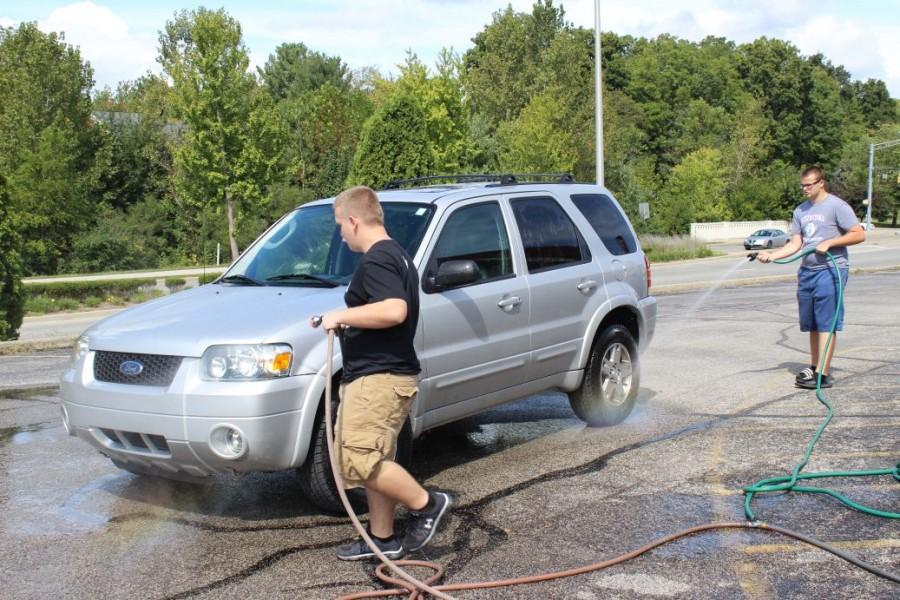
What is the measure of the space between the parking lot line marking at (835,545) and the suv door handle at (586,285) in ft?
8.91

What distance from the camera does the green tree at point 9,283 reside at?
15.3 m

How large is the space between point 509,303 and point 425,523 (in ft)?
6.86

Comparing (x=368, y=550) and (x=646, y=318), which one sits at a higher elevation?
(x=646, y=318)

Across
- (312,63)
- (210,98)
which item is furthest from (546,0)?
(210,98)

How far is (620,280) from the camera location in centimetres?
755

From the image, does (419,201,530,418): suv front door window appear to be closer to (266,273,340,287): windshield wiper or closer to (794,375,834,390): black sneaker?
(266,273,340,287): windshield wiper

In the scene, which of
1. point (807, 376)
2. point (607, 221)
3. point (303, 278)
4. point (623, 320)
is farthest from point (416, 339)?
point (807, 376)

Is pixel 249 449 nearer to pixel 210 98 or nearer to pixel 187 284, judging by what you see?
pixel 187 284

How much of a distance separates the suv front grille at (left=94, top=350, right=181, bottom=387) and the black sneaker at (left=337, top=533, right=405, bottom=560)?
1305 millimetres

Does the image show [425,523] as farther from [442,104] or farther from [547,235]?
[442,104]

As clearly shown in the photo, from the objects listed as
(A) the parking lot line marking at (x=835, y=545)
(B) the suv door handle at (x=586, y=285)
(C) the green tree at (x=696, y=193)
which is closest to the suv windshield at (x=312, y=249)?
(B) the suv door handle at (x=586, y=285)

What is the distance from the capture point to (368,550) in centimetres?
466

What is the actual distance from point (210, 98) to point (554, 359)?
35766mm

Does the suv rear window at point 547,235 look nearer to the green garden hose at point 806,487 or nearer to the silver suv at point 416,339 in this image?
the silver suv at point 416,339
